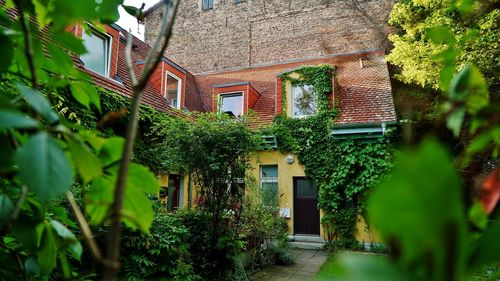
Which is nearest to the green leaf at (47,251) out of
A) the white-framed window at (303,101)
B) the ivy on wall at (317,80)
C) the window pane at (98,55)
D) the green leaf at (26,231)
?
the green leaf at (26,231)

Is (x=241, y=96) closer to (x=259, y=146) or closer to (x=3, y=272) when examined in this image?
(x=259, y=146)

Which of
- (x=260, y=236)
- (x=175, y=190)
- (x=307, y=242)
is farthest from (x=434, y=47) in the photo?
(x=175, y=190)

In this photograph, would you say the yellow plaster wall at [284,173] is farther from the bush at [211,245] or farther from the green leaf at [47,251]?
the green leaf at [47,251]

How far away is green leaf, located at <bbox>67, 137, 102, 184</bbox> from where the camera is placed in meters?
0.46

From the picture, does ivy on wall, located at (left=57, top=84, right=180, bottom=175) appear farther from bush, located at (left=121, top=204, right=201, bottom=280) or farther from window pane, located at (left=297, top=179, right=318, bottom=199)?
window pane, located at (left=297, top=179, right=318, bottom=199)

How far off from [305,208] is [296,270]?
14.1ft

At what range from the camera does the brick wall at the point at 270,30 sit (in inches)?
639

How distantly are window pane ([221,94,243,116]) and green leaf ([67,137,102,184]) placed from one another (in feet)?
42.4

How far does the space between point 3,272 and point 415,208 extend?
0.74 meters

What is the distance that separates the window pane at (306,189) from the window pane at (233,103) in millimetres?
3853

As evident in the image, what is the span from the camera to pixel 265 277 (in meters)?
6.87

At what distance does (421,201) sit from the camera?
198 millimetres

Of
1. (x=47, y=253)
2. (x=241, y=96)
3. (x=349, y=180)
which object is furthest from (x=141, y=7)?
(x=241, y=96)

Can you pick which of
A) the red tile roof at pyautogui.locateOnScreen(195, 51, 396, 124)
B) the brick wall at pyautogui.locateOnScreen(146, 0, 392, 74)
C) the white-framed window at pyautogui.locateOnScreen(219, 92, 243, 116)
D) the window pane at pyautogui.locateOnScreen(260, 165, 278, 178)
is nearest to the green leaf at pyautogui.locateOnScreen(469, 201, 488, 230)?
the red tile roof at pyautogui.locateOnScreen(195, 51, 396, 124)
